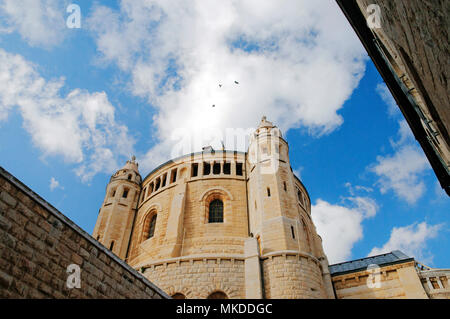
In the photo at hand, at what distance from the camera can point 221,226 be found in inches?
746

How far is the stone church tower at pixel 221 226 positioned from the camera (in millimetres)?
15391

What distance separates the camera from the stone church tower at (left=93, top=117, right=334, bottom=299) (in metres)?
15.4

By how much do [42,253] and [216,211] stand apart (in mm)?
15323

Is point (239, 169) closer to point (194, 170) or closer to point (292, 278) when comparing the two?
point (194, 170)

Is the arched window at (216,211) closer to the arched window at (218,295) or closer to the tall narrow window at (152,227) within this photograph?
the tall narrow window at (152,227)

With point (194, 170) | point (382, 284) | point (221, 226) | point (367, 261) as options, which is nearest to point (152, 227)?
point (194, 170)

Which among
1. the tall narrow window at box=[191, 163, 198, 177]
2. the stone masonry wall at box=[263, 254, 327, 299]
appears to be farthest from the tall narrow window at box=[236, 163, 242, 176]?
the stone masonry wall at box=[263, 254, 327, 299]

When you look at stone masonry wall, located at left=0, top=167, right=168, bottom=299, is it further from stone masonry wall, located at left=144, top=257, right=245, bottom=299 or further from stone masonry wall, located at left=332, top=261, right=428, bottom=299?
stone masonry wall, located at left=332, top=261, right=428, bottom=299

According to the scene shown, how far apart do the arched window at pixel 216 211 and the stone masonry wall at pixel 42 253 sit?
43.4 ft

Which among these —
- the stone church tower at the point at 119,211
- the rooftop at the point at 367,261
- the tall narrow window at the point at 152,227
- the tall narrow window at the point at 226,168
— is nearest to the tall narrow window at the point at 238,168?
the tall narrow window at the point at 226,168

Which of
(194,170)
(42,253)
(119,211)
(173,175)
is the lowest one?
(42,253)

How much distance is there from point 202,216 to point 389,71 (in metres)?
13.8
